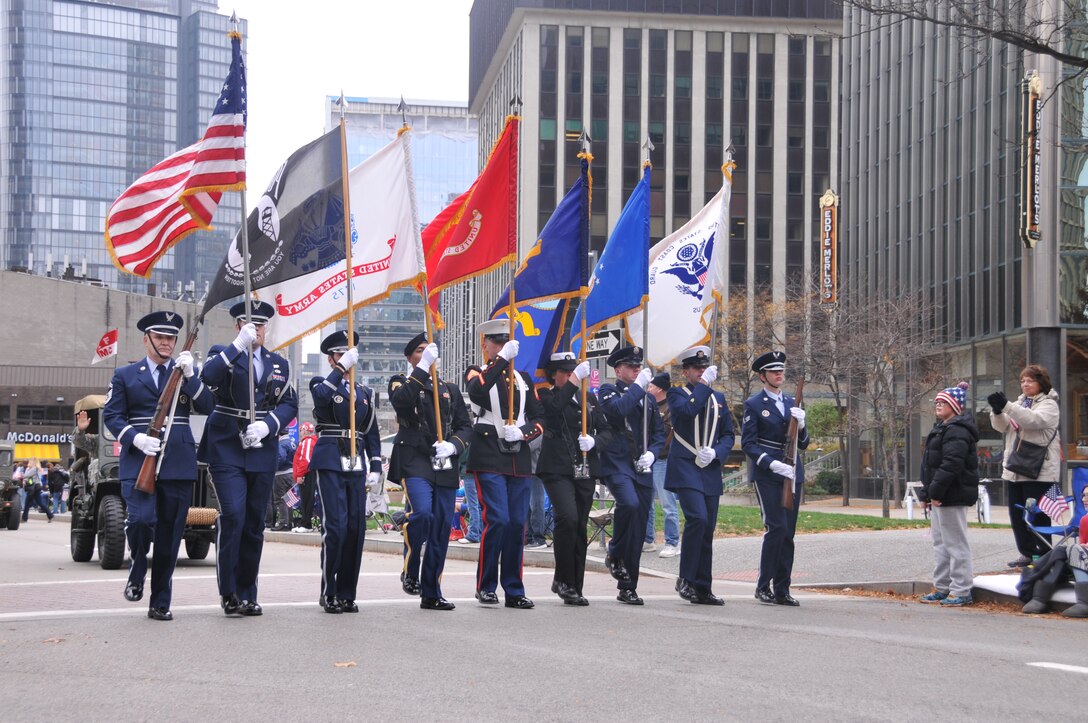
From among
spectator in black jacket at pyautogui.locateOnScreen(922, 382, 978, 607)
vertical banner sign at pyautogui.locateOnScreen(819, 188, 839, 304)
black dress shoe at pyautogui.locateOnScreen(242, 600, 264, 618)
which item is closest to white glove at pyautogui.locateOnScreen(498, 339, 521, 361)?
black dress shoe at pyautogui.locateOnScreen(242, 600, 264, 618)

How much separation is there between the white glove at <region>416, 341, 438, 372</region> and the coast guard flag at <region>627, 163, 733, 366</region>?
3686 millimetres

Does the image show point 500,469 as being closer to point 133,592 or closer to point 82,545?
point 133,592

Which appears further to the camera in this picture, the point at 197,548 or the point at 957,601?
the point at 197,548

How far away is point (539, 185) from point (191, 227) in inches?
2530

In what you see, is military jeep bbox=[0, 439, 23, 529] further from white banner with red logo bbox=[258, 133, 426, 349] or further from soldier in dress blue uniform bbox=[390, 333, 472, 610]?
soldier in dress blue uniform bbox=[390, 333, 472, 610]

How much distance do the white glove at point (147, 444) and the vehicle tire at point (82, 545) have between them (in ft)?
28.7

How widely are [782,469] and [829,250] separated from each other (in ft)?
142

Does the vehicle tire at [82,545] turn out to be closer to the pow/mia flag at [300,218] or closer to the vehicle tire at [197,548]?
the vehicle tire at [197,548]

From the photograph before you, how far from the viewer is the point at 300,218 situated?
11.3 meters

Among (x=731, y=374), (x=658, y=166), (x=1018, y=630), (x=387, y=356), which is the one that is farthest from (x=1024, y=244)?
(x=387, y=356)

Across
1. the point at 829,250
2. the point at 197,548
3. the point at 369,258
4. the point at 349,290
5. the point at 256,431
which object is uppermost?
the point at 829,250

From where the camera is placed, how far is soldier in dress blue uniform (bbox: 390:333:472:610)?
34.6 feet

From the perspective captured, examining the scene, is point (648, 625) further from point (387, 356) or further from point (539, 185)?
point (387, 356)

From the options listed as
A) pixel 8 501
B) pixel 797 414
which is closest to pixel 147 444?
pixel 797 414
